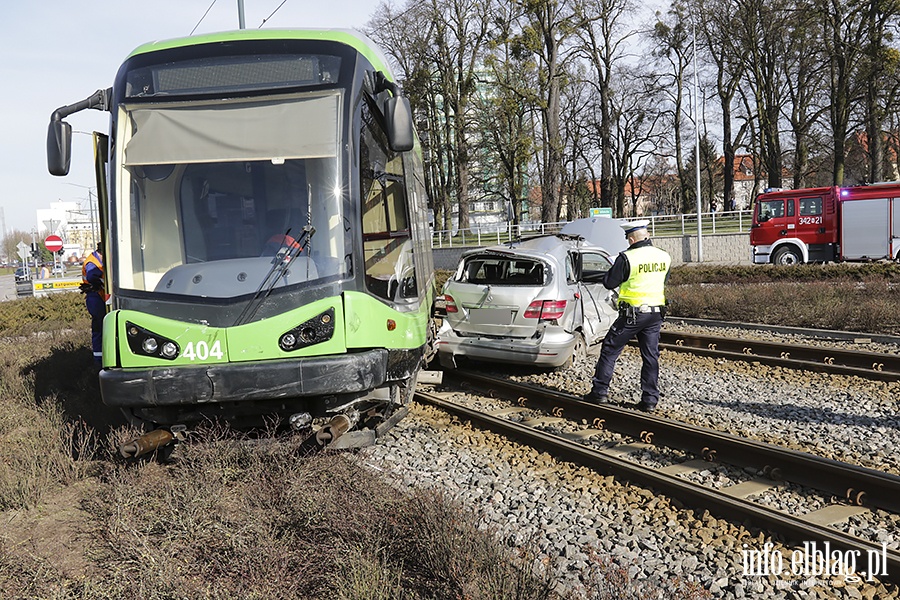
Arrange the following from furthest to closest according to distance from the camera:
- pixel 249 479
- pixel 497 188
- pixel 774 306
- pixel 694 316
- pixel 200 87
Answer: pixel 497 188, pixel 694 316, pixel 774 306, pixel 200 87, pixel 249 479

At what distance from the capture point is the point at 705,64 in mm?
42156

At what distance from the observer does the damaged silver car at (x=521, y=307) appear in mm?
9336

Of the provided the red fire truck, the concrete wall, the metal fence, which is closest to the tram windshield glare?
the metal fence

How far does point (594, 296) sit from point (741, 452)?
4867mm

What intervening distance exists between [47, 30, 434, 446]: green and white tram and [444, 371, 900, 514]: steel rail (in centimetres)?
238

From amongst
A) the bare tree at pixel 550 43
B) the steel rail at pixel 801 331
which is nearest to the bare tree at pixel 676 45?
the bare tree at pixel 550 43

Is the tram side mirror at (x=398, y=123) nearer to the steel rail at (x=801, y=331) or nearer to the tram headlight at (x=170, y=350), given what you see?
the tram headlight at (x=170, y=350)

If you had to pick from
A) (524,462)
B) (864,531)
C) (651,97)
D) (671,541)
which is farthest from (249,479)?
(651,97)

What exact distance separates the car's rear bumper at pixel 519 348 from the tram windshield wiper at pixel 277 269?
4.30 metres

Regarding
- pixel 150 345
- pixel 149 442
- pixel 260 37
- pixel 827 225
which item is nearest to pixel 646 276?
pixel 260 37

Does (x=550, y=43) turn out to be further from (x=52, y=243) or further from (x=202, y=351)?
(x=202, y=351)

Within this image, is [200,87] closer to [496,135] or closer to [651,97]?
[496,135]

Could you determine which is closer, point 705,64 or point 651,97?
point 705,64

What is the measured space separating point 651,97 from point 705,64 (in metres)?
5.70
